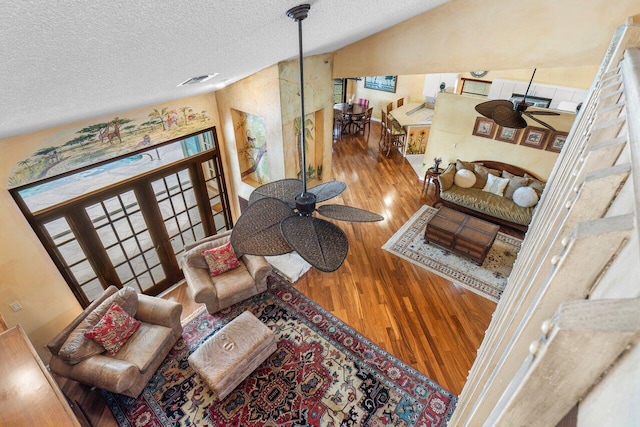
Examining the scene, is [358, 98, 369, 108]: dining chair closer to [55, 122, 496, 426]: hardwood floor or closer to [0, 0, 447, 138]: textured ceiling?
[55, 122, 496, 426]: hardwood floor

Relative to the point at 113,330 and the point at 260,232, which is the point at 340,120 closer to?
the point at 113,330

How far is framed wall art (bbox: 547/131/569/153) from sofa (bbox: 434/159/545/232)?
1.86 ft

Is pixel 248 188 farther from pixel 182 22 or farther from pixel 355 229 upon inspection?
pixel 182 22

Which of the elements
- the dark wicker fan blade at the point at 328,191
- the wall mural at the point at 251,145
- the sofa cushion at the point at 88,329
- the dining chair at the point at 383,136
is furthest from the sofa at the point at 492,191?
the sofa cushion at the point at 88,329

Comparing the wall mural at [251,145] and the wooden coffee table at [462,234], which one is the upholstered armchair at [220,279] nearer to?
the wall mural at [251,145]

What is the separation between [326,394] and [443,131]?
5.63m

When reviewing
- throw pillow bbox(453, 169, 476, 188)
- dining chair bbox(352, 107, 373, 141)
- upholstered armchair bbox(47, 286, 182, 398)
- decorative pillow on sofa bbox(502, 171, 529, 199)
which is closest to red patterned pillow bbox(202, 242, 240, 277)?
upholstered armchair bbox(47, 286, 182, 398)

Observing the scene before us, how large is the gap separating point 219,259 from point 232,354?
1.37 m

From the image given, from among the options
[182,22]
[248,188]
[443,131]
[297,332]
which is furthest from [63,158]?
[443,131]

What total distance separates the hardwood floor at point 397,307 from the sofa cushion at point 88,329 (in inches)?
21.9

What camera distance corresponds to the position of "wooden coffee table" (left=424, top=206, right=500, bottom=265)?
4781mm

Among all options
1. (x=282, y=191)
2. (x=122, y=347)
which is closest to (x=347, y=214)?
(x=282, y=191)

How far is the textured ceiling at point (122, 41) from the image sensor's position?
1030 mm

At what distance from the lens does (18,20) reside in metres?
0.93
